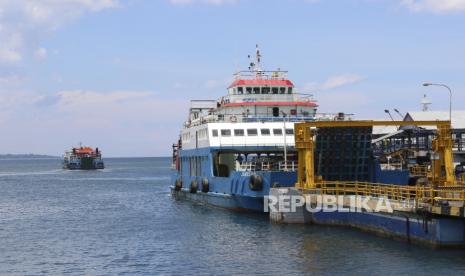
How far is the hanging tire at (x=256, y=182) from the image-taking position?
3944 cm

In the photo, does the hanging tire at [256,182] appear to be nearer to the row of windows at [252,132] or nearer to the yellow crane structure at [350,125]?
the yellow crane structure at [350,125]

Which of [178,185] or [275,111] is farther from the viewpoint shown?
[178,185]

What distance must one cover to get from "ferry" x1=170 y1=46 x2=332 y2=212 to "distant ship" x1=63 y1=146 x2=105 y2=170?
370 feet

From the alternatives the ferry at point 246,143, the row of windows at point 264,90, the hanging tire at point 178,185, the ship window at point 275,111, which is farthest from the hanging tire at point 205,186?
the hanging tire at point 178,185

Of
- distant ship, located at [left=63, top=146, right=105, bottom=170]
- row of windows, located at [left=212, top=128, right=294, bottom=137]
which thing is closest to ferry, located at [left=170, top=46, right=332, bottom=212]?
row of windows, located at [left=212, top=128, right=294, bottom=137]

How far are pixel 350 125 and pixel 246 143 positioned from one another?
10531 mm

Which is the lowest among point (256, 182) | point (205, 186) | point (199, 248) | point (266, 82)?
point (199, 248)

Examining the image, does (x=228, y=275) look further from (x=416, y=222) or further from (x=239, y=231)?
(x=239, y=231)

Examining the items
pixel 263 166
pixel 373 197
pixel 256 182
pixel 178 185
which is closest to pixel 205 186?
pixel 263 166

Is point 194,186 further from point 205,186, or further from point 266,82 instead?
point 266,82

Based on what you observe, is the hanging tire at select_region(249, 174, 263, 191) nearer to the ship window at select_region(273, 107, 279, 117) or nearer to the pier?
the pier

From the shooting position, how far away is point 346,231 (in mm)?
34219

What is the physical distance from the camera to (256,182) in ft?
130

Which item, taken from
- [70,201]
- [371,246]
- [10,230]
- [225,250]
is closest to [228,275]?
[225,250]
